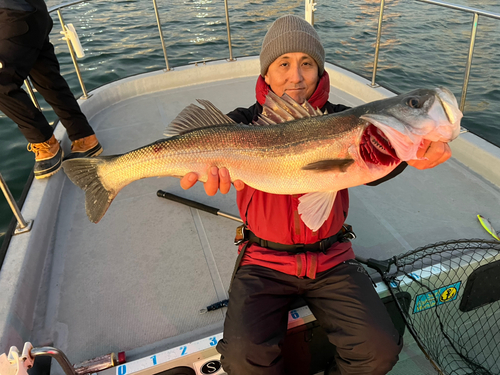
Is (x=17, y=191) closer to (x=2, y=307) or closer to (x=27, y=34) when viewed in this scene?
(x=27, y=34)

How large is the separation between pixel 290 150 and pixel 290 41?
101 cm

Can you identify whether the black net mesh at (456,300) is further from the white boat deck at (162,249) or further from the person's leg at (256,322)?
the person's leg at (256,322)

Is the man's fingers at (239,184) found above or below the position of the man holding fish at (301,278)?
above

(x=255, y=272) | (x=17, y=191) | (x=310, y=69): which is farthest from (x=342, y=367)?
(x=17, y=191)

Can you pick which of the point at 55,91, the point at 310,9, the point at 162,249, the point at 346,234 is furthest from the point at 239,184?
the point at 310,9

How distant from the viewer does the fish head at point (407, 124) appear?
173 cm

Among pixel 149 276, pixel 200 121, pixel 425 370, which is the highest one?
pixel 200 121

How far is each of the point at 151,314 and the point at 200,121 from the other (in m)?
1.43

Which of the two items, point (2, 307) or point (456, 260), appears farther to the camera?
point (456, 260)

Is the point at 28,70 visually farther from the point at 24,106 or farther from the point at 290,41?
the point at 290,41

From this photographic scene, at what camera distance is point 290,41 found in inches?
101

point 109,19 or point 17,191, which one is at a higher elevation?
point 109,19

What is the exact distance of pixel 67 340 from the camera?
2.29m

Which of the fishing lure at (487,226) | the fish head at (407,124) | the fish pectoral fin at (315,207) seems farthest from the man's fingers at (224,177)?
the fishing lure at (487,226)
